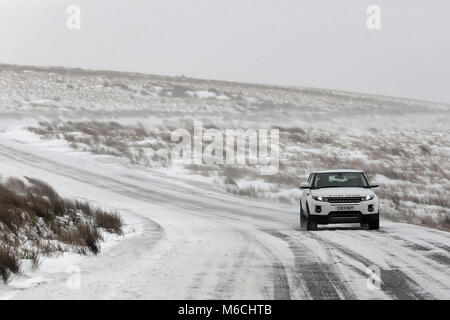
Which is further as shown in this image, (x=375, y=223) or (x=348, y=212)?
(x=375, y=223)

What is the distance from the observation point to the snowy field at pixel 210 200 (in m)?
8.12

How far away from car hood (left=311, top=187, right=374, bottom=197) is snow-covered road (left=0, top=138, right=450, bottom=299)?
0.89 metres

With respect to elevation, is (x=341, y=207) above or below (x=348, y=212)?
above

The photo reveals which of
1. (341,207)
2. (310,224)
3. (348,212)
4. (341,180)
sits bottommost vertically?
(310,224)

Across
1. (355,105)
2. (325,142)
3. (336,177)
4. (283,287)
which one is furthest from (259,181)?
(355,105)

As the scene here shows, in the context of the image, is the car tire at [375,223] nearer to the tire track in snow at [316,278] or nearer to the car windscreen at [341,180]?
the car windscreen at [341,180]

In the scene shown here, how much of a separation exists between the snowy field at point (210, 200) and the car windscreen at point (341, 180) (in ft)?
3.56

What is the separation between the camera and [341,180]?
1614 centimetres

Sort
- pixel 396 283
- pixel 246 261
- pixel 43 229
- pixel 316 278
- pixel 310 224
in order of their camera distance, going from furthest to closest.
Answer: pixel 310 224 < pixel 43 229 < pixel 246 261 < pixel 316 278 < pixel 396 283

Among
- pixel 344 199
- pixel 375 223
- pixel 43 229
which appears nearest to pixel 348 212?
pixel 344 199

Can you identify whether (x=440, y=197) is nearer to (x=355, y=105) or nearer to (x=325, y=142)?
(x=325, y=142)

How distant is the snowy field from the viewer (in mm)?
8125

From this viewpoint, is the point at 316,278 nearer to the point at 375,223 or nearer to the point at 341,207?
the point at 341,207

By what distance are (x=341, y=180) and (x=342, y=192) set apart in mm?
1130
